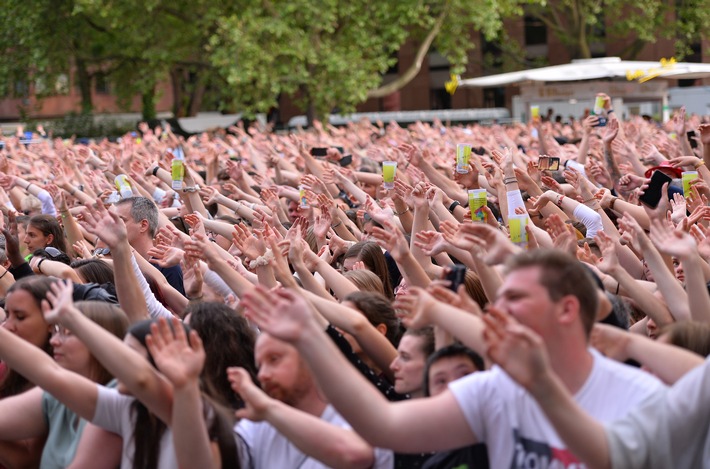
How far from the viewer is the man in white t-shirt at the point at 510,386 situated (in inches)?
124

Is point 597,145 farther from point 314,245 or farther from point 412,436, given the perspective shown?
point 412,436

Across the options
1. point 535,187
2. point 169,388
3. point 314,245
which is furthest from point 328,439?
point 535,187

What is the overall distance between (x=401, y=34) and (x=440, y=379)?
2518 centimetres

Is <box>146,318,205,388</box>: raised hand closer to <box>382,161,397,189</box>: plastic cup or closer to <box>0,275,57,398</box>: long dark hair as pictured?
<box>0,275,57,398</box>: long dark hair

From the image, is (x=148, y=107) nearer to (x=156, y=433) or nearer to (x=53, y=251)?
(x=53, y=251)

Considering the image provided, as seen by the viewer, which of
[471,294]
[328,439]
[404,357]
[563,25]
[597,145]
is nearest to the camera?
[328,439]

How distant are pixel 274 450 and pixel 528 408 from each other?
948mm

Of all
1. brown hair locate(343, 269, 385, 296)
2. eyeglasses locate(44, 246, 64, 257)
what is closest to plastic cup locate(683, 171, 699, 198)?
brown hair locate(343, 269, 385, 296)

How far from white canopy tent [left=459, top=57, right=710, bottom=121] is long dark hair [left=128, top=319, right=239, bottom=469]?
743 inches

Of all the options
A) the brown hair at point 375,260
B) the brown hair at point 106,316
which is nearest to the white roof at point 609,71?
the brown hair at point 375,260

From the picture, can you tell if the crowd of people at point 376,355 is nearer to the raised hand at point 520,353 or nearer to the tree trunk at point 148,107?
the raised hand at point 520,353

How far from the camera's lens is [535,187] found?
768 centimetres

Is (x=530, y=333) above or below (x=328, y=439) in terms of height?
above

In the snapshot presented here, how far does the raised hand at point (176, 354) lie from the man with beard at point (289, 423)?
13 centimetres
